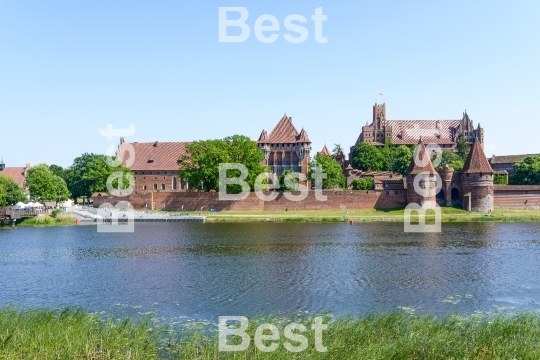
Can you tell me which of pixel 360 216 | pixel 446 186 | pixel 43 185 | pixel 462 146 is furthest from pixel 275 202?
pixel 462 146

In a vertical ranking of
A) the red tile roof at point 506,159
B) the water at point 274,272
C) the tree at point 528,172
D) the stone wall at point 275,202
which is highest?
the red tile roof at point 506,159

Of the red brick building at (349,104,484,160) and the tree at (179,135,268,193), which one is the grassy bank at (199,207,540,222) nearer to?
the tree at (179,135,268,193)

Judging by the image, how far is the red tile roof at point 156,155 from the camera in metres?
92.7

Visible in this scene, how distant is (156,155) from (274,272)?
7206 centimetres

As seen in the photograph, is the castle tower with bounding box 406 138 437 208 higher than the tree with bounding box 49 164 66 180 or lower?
lower

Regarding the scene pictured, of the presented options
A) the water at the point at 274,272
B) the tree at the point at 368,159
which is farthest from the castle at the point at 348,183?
the water at the point at 274,272

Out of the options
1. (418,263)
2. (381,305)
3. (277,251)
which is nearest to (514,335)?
(381,305)

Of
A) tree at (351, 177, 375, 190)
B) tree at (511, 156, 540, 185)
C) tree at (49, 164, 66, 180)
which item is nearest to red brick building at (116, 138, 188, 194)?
tree at (49, 164, 66, 180)

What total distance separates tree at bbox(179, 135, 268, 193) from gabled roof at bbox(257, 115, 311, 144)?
1763 centimetres

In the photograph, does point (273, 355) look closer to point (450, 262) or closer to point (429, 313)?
point (429, 313)

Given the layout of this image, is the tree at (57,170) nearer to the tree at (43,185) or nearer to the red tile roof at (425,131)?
the tree at (43,185)

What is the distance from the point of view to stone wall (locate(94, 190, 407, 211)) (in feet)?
223

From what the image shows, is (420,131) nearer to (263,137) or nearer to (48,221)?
Result: (263,137)

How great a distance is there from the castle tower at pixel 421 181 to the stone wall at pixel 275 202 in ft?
7.79
